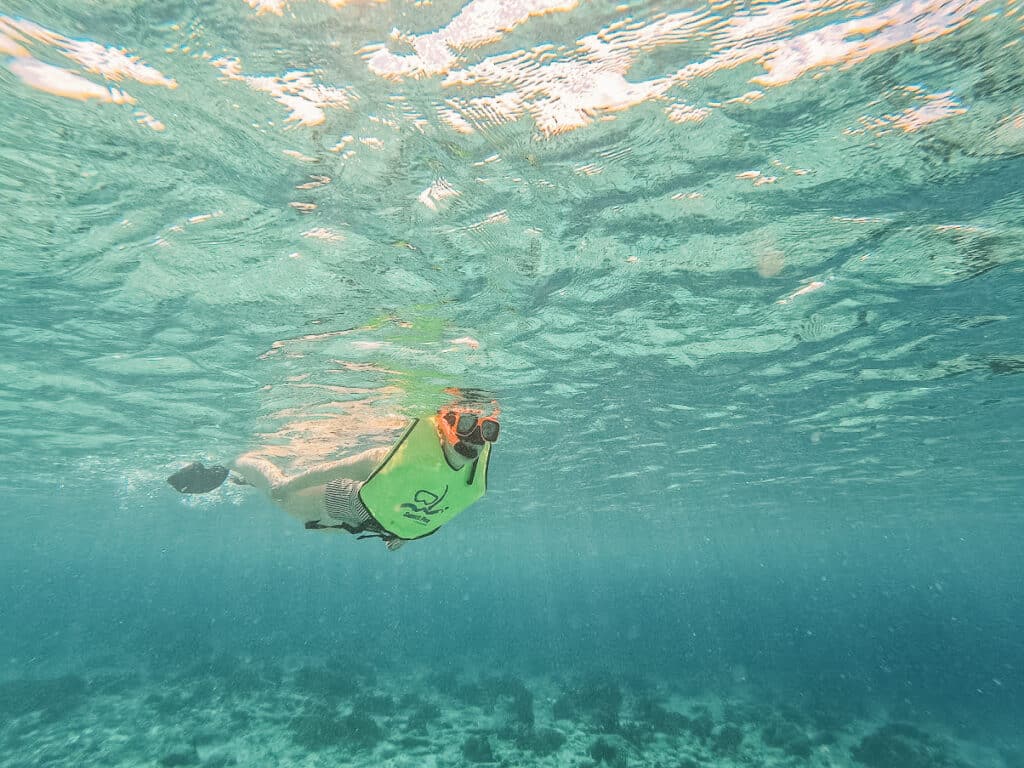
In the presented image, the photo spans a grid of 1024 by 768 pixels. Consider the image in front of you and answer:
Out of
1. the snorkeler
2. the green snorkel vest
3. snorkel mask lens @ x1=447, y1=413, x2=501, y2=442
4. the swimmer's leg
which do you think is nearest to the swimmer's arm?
the snorkeler

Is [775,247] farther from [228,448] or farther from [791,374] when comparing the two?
[228,448]

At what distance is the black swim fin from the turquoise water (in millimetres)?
3246

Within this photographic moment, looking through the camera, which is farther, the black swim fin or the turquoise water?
the black swim fin

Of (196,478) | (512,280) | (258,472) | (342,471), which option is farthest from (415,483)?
(196,478)

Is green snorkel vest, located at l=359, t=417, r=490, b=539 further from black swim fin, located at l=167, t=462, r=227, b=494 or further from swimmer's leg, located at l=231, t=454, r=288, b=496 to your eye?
black swim fin, located at l=167, t=462, r=227, b=494

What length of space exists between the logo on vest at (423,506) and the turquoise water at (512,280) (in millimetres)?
4869

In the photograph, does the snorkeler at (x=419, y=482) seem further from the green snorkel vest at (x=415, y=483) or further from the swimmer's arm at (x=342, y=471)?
the swimmer's arm at (x=342, y=471)

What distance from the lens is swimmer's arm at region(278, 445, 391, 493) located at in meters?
7.96

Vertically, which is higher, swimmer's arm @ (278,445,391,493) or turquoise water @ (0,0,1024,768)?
turquoise water @ (0,0,1024,768)

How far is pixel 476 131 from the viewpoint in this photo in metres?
7.06

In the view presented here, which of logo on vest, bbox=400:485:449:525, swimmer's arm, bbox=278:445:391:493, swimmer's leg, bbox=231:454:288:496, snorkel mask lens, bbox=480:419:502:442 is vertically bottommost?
logo on vest, bbox=400:485:449:525

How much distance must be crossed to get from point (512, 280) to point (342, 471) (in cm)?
523

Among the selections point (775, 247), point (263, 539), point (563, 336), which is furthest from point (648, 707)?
point (263, 539)

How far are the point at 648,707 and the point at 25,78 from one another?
25687mm
